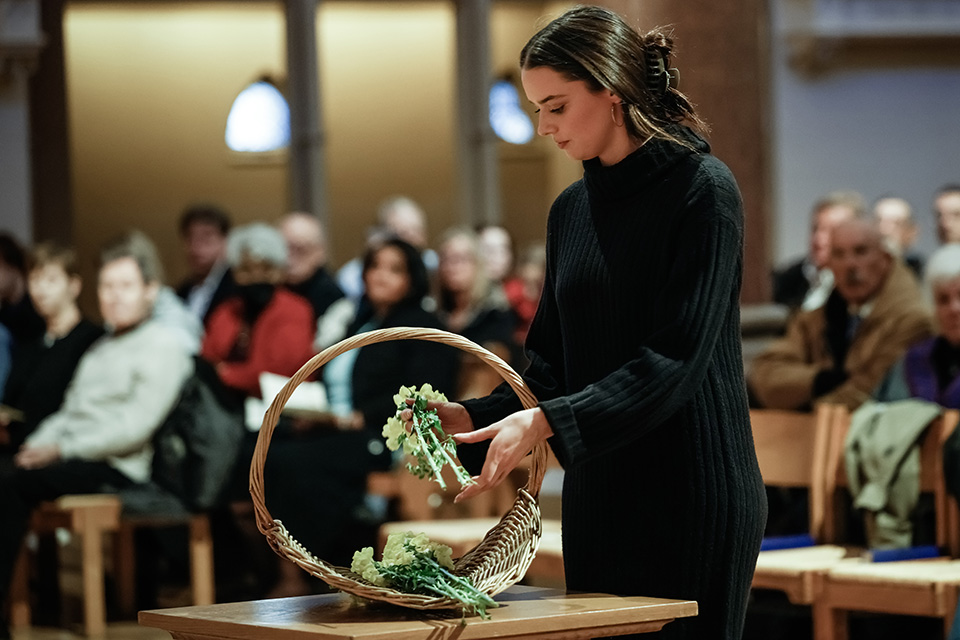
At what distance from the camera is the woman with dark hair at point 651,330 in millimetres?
2102

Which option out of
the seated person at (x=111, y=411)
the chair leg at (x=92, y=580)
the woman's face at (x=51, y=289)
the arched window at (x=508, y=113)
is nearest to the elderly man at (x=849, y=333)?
the seated person at (x=111, y=411)

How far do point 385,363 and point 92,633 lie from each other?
62.2 inches

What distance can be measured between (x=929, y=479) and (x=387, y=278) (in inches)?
104

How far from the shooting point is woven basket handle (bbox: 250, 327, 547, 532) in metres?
2.03

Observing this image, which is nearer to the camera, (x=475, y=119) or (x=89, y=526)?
(x=89, y=526)

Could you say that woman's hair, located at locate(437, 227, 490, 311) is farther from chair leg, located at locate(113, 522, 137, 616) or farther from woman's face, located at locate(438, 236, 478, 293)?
chair leg, located at locate(113, 522, 137, 616)

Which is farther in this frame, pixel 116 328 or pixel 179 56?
pixel 179 56

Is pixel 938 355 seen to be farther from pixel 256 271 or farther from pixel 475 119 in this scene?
pixel 475 119

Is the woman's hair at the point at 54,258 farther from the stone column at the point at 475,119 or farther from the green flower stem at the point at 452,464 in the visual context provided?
the green flower stem at the point at 452,464

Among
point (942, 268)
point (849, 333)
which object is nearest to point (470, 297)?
point (849, 333)

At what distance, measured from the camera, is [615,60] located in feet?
7.02

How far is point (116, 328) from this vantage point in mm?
6094

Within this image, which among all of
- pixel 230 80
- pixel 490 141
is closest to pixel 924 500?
pixel 490 141

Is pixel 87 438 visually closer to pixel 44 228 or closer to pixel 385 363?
pixel 385 363
